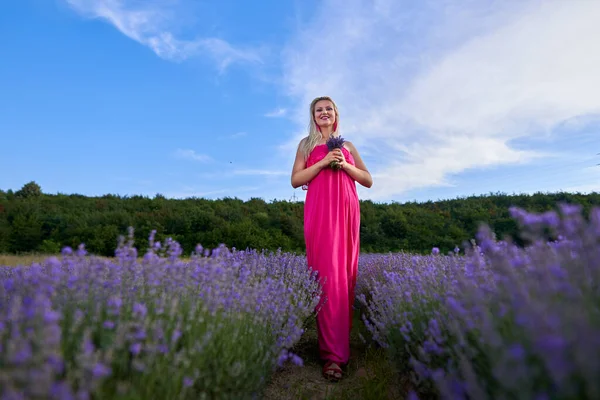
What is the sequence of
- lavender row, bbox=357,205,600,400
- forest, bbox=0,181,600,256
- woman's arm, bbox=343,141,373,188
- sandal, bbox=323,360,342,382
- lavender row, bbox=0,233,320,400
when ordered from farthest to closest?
forest, bbox=0,181,600,256 < woman's arm, bbox=343,141,373,188 < sandal, bbox=323,360,342,382 < lavender row, bbox=0,233,320,400 < lavender row, bbox=357,205,600,400

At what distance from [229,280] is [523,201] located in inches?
527

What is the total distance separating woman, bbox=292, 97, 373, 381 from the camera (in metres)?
3.15

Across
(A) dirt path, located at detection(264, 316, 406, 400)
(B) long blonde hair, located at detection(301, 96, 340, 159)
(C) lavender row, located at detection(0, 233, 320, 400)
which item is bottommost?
(A) dirt path, located at detection(264, 316, 406, 400)

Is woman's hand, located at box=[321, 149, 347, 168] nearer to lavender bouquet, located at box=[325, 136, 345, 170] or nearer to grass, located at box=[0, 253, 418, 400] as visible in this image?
lavender bouquet, located at box=[325, 136, 345, 170]

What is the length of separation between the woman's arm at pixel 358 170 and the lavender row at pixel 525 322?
1315mm

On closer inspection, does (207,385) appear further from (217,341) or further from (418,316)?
(418,316)

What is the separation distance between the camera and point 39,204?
10.7 m

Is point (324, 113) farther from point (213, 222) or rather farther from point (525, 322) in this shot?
point (213, 222)

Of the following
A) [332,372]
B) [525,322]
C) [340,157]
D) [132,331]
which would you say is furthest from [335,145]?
[525,322]

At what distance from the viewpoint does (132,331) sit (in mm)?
1558

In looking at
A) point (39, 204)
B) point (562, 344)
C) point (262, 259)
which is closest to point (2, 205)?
point (39, 204)

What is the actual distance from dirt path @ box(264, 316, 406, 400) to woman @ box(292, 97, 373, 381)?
4.6 inches

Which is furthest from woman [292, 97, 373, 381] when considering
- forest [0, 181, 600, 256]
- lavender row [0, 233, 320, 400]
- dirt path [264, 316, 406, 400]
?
forest [0, 181, 600, 256]

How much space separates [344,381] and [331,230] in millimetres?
1140
